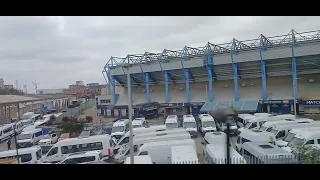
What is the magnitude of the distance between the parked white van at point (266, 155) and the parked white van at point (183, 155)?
38.9 inches

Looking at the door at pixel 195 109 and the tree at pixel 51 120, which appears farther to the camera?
the door at pixel 195 109

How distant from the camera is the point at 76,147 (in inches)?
271

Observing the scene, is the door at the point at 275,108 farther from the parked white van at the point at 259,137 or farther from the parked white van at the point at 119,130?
the parked white van at the point at 119,130

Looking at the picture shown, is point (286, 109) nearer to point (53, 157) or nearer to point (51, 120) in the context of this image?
point (53, 157)

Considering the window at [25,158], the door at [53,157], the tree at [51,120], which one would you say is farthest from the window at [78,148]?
the tree at [51,120]

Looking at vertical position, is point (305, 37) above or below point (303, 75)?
above

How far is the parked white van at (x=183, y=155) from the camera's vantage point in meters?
4.21

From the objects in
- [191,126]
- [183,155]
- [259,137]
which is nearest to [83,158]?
[183,155]
